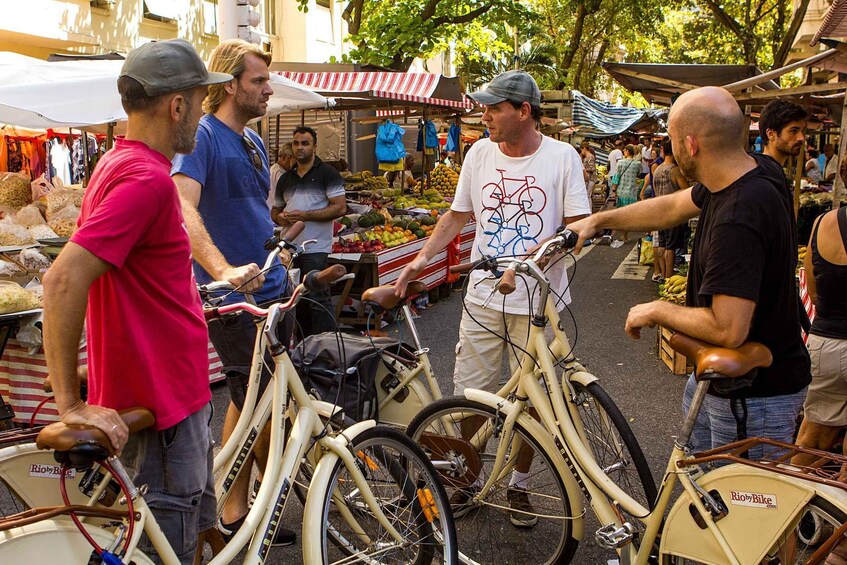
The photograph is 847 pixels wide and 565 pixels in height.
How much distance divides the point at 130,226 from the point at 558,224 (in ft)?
8.03

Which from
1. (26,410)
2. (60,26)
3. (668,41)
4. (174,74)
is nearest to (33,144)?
(60,26)

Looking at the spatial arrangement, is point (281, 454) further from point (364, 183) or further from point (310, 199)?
point (364, 183)

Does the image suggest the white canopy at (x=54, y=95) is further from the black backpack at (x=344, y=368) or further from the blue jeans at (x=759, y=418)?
the blue jeans at (x=759, y=418)

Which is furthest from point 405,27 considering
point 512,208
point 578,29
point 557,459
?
point 557,459

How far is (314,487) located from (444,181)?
14.3m

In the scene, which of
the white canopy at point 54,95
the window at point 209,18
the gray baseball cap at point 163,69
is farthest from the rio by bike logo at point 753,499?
the window at point 209,18

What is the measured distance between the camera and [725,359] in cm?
250

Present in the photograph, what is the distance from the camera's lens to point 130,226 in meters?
2.03

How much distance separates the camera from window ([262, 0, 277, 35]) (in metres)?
23.0

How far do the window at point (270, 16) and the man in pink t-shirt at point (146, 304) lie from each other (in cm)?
2201

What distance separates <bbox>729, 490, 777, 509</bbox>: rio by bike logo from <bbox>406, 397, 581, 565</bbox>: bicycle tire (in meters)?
0.96

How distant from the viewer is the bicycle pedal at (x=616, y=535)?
3014 mm

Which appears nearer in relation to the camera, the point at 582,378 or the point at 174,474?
the point at 174,474

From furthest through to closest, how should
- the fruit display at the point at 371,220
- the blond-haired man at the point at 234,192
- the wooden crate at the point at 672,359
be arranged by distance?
the fruit display at the point at 371,220
the wooden crate at the point at 672,359
the blond-haired man at the point at 234,192
